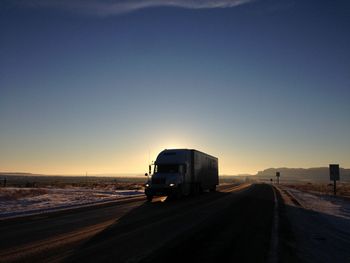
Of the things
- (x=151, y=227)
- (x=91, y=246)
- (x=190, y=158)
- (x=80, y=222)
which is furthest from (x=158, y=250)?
(x=190, y=158)

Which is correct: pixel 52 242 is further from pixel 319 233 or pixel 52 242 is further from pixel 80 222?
pixel 319 233

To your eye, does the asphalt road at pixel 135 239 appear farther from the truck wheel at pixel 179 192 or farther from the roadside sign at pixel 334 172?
the roadside sign at pixel 334 172

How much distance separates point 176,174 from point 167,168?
1036 mm

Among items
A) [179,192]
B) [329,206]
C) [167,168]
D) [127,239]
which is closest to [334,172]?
[329,206]

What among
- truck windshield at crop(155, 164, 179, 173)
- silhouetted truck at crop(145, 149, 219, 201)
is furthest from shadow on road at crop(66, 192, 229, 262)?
truck windshield at crop(155, 164, 179, 173)

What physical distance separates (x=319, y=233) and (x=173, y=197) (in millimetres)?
17844

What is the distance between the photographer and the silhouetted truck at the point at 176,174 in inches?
1110

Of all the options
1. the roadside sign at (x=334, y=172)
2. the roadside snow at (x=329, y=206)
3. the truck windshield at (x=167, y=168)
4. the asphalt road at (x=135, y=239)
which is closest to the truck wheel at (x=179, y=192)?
the truck windshield at (x=167, y=168)

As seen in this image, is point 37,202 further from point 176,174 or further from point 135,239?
point 135,239

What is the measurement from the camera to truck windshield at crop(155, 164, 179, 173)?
1168 inches

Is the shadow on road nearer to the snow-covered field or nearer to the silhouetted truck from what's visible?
the snow-covered field

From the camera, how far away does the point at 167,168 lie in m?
29.8

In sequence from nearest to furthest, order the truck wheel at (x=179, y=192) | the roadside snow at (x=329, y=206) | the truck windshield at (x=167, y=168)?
the roadside snow at (x=329, y=206), the truck wheel at (x=179, y=192), the truck windshield at (x=167, y=168)

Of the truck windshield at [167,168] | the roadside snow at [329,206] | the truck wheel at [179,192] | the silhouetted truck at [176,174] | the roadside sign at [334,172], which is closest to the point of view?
the roadside snow at [329,206]
